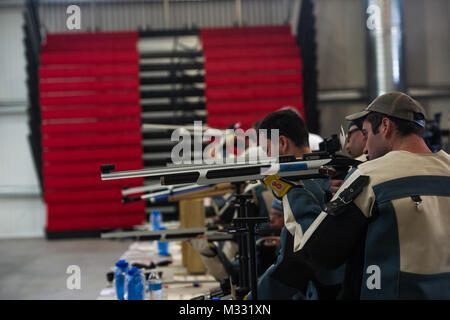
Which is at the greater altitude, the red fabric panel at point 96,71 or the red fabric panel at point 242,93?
the red fabric panel at point 96,71

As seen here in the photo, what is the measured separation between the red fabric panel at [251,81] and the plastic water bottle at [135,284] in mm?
5176

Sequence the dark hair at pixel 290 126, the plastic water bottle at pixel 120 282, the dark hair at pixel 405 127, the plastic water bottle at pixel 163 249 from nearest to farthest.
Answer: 1. the dark hair at pixel 405 127
2. the dark hair at pixel 290 126
3. the plastic water bottle at pixel 120 282
4. the plastic water bottle at pixel 163 249

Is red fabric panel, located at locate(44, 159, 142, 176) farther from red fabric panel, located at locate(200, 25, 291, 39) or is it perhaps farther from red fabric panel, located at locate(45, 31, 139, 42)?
red fabric panel, located at locate(200, 25, 291, 39)

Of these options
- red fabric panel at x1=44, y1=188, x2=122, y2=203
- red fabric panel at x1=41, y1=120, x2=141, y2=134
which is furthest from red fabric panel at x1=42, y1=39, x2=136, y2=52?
red fabric panel at x1=44, y1=188, x2=122, y2=203

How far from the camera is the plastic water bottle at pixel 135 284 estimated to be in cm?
227

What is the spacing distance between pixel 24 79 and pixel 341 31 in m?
5.46

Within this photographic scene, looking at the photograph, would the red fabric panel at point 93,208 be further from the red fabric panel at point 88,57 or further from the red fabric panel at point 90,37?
the red fabric panel at point 90,37

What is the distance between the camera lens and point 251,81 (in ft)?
24.6

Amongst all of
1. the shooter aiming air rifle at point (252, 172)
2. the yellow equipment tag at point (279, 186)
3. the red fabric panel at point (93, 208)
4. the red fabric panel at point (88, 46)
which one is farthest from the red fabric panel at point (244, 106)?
the yellow equipment tag at point (279, 186)

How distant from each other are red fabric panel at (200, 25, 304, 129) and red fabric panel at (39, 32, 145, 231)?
1198 mm

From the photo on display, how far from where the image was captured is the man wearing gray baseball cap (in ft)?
4.31
